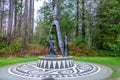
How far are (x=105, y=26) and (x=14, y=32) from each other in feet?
34.2

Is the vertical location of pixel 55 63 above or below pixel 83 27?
below

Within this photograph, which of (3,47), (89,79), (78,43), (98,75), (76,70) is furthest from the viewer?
(78,43)

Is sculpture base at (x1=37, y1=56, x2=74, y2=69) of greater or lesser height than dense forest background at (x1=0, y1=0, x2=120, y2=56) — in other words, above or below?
below

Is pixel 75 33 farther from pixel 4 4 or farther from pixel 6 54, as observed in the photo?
pixel 4 4

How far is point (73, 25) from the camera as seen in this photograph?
21.6 meters

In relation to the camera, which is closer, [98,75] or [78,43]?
[98,75]

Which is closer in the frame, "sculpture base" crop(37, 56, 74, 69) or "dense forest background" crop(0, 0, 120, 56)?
"sculpture base" crop(37, 56, 74, 69)

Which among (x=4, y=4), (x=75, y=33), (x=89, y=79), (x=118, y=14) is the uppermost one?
(x=4, y=4)

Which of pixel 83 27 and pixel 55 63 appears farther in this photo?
pixel 83 27

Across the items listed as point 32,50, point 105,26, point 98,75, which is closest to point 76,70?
point 98,75

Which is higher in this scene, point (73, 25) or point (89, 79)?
point (73, 25)

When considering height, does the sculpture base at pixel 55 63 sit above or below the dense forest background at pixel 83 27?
below

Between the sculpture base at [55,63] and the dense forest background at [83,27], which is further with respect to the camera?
the dense forest background at [83,27]

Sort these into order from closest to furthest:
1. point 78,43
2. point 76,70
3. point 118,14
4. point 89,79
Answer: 1. point 89,79
2. point 76,70
3. point 118,14
4. point 78,43
